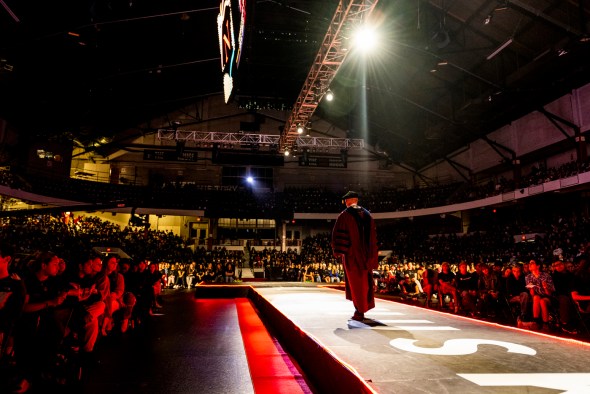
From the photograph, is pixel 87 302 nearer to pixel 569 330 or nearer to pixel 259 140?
pixel 569 330

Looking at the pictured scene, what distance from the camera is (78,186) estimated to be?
2166 centimetres

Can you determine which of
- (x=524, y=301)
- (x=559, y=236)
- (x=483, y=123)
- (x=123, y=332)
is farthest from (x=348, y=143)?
Result: (x=123, y=332)

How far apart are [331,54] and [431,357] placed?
9.59 m

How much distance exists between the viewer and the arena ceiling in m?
11.7

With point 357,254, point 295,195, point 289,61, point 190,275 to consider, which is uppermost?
point 289,61

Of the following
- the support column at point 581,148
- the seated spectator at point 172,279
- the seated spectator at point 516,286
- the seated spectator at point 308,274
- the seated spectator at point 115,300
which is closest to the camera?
the seated spectator at point 115,300

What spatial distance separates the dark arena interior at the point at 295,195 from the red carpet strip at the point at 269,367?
0.04 meters

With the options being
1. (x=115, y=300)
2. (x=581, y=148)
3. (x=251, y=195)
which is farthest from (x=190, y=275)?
(x=581, y=148)

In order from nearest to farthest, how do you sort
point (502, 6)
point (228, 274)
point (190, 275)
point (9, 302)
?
point (9, 302) → point (502, 6) → point (228, 274) → point (190, 275)

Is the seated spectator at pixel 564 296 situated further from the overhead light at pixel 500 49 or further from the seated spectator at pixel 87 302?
the overhead light at pixel 500 49

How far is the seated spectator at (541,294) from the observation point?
5309 millimetres

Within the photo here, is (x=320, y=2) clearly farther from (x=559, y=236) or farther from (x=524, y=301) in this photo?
(x=559, y=236)

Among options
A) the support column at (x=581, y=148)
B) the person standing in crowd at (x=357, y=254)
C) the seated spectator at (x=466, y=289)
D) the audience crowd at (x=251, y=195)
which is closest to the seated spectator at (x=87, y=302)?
the person standing in crowd at (x=357, y=254)

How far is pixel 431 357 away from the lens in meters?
2.30
